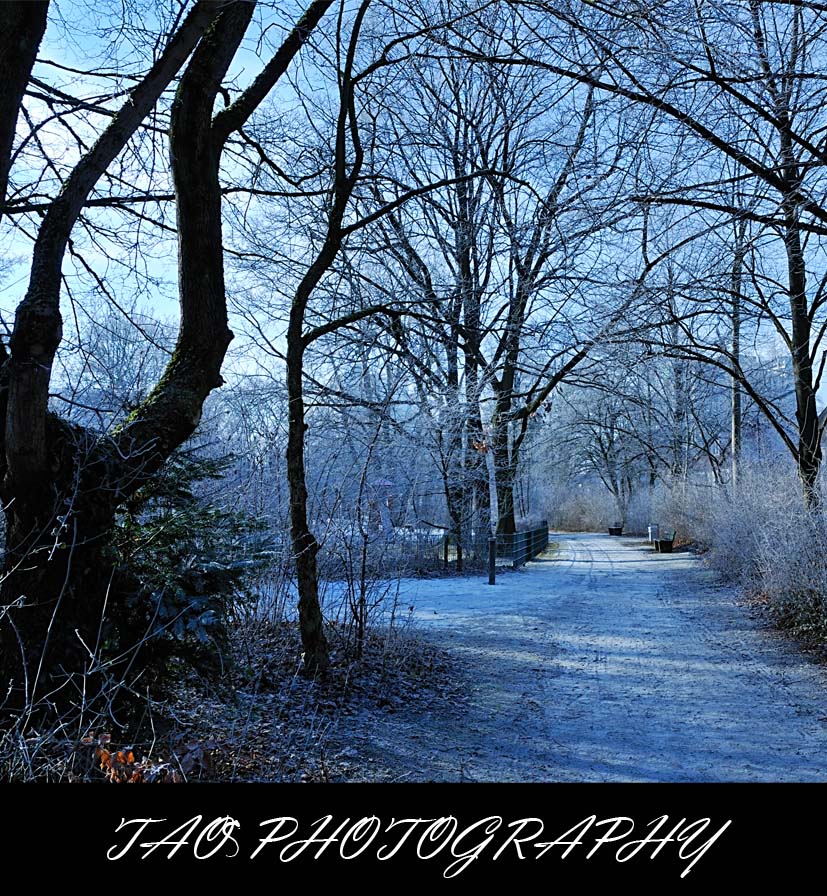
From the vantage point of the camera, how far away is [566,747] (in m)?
5.70

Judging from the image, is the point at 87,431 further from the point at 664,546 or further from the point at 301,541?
the point at 664,546

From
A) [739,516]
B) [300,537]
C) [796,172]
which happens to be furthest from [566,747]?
[739,516]

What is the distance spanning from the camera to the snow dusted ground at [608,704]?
5.31m

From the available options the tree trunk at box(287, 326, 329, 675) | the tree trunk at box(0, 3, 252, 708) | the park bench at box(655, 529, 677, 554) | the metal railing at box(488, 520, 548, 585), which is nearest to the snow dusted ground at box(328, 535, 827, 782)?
the tree trunk at box(287, 326, 329, 675)

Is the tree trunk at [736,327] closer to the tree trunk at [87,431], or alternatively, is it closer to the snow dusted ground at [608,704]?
the snow dusted ground at [608,704]

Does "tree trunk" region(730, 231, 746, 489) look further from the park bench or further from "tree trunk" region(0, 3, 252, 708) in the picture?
"tree trunk" region(0, 3, 252, 708)

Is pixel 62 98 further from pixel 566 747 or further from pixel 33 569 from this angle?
pixel 566 747

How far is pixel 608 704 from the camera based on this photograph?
694 centimetres

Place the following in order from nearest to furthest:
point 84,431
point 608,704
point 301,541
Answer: point 84,431
point 608,704
point 301,541

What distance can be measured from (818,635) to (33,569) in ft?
29.1

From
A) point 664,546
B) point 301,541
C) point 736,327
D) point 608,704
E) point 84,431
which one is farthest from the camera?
point 664,546

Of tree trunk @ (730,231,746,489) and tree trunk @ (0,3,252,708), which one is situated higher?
→ tree trunk @ (730,231,746,489)

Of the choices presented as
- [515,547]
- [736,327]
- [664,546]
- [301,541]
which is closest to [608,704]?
[301,541]

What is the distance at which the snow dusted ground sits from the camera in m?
5.31
